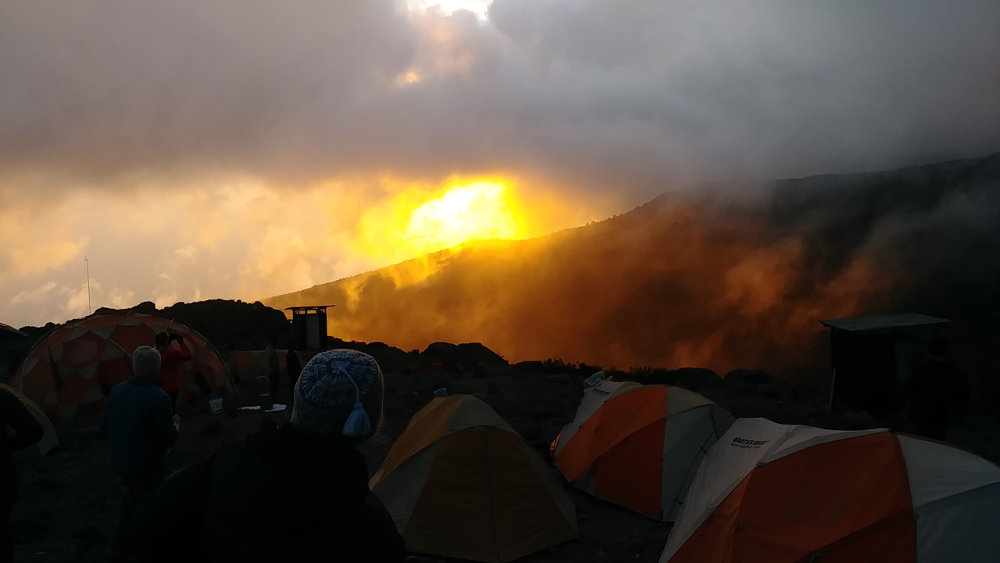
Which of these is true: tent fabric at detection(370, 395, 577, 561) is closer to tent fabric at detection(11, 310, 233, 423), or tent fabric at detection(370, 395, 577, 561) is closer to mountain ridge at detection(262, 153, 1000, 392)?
tent fabric at detection(11, 310, 233, 423)

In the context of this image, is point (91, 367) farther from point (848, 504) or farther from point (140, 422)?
point (848, 504)

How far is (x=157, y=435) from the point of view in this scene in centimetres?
615

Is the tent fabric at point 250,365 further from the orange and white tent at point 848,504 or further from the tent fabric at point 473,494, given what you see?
the orange and white tent at point 848,504

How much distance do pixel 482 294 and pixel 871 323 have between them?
86.7 m

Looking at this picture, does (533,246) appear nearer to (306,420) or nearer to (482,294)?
(482,294)

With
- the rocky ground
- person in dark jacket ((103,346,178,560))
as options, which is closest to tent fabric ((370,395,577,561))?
the rocky ground

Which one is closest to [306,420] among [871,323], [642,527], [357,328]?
[642,527]

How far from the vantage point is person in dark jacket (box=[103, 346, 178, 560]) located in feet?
19.9

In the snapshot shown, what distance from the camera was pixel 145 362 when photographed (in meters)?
6.05

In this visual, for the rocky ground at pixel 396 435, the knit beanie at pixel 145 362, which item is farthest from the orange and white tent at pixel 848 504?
the knit beanie at pixel 145 362

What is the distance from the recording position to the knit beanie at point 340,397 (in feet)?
7.60

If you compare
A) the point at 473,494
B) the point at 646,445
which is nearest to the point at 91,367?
the point at 473,494

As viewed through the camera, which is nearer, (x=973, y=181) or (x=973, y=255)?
(x=973, y=255)

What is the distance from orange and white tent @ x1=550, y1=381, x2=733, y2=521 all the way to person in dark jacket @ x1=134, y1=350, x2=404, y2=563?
8.55m
